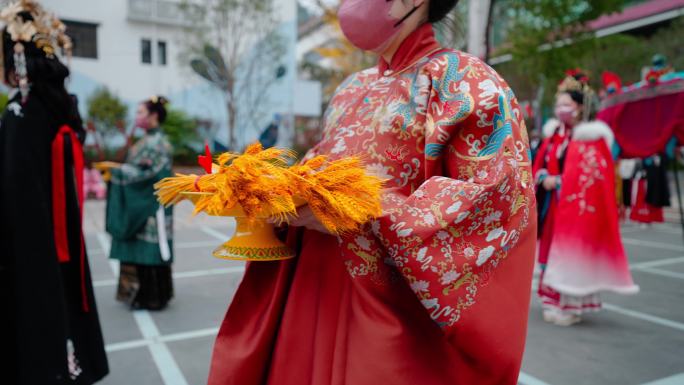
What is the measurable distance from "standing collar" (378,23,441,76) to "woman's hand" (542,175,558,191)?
3.00 meters

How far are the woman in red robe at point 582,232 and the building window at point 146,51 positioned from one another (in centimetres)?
1854

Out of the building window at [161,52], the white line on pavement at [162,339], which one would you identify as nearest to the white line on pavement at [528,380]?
the white line on pavement at [162,339]

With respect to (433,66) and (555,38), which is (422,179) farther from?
(555,38)

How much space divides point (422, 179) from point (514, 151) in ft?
0.74

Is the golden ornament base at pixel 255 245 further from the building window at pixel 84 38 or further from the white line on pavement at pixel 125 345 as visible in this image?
the building window at pixel 84 38

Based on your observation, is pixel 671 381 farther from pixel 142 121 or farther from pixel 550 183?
pixel 142 121

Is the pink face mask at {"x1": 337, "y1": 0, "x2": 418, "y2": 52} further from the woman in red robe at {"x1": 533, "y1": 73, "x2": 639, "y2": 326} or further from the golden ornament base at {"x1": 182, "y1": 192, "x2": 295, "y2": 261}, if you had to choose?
the woman in red robe at {"x1": 533, "y1": 73, "x2": 639, "y2": 326}

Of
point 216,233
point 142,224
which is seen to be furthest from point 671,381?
point 216,233

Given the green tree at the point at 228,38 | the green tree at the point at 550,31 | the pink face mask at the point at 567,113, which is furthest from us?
the green tree at the point at 228,38

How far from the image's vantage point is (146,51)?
64.6ft

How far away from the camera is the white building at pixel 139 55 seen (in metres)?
18.2

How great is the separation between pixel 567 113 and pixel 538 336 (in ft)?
5.51

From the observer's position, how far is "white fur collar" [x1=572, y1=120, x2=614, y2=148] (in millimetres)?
3818

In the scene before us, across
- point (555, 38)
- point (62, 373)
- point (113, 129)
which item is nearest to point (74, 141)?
point (62, 373)
